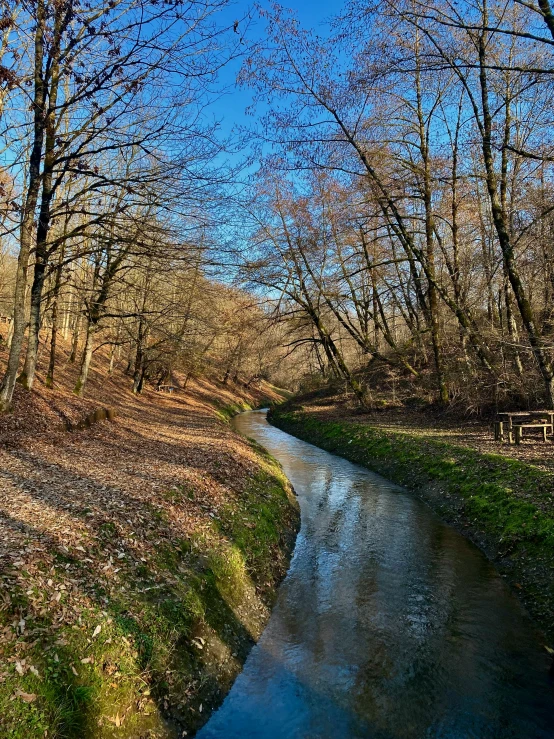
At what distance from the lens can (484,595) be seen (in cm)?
820

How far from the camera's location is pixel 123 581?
20.4 ft

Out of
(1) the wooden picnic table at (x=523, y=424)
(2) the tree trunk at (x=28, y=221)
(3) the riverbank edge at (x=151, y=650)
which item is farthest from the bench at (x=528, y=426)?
(2) the tree trunk at (x=28, y=221)

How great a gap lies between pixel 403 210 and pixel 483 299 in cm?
663

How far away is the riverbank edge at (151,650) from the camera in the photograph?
427cm

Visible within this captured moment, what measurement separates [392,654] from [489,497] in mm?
6324

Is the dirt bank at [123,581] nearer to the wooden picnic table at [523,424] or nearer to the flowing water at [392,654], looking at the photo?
the flowing water at [392,654]

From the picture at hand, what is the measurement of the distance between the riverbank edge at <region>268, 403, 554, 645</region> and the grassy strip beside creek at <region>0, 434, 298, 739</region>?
15.4ft

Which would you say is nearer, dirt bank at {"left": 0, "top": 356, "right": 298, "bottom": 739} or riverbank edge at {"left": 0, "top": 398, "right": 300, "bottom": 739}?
riverbank edge at {"left": 0, "top": 398, "right": 300, "bottom": 739}

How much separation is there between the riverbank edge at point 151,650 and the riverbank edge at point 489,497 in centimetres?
460

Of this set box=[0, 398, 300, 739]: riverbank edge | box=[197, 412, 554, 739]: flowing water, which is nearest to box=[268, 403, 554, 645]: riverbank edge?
box=[197, 412, 554, 739]: flowing water

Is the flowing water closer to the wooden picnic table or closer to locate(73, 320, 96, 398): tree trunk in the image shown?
the wooden picnic table

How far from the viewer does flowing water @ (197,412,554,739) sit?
5.37 metres

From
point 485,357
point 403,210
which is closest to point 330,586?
point 485,357

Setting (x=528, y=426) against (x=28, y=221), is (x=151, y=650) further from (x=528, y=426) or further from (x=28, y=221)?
(x=528, y=426)
